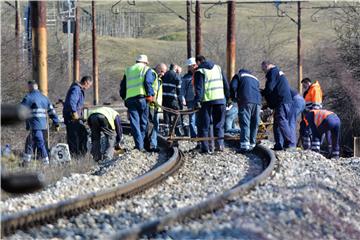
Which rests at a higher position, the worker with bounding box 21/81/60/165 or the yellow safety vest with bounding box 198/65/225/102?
the yellow safety vest with bounding box 198/65/225/102

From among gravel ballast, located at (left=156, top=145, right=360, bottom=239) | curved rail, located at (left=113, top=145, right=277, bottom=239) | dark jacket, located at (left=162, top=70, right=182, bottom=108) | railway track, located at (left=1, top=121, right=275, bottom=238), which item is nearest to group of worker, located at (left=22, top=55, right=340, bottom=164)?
dark jacket, located at (left=162, top=70, right=182, bottom=108)

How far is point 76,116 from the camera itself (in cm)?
1786

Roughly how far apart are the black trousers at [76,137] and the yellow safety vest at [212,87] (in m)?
3.09

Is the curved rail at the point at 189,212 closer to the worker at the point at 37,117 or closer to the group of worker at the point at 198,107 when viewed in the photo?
the group of worker at the point at 198,107

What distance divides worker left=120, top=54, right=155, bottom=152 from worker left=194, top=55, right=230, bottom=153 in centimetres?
92

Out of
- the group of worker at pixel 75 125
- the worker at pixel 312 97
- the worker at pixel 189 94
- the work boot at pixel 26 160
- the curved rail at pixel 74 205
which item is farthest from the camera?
the worker at pixel 312 97

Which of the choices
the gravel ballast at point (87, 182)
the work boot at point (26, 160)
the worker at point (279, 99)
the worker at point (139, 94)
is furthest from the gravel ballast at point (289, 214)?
the work boot at point (26, 160)

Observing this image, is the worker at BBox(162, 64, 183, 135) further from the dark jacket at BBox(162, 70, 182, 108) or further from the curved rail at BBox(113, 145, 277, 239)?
the curved rail at BBox(113, 145, 277, 239)

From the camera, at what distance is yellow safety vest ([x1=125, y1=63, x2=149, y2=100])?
16.5m

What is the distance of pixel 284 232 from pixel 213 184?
4.35 meters

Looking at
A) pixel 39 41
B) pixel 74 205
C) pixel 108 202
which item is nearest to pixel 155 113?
pixel 39 41

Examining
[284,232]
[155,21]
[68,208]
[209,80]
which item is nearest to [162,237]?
[284,232]

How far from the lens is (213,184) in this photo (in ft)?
39.5

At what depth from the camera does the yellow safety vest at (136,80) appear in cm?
1647
